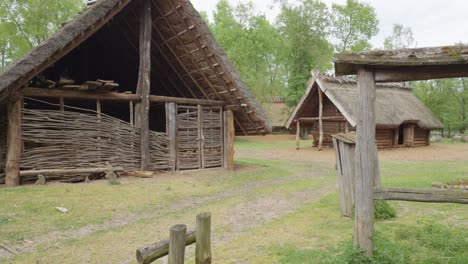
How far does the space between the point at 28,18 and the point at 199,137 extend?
25.7 metres

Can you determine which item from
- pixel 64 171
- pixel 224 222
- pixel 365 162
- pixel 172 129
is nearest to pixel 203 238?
pixel 365 162

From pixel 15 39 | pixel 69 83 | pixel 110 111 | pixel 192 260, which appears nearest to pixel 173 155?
pixel 69 83

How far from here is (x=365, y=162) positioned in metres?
3.81

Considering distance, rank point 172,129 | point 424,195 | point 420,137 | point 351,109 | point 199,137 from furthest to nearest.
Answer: point 420,137 → point 351,109 → point 199,137 → point 172,129 → point 424,195

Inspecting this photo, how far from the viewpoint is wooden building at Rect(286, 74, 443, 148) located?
62.8 ft

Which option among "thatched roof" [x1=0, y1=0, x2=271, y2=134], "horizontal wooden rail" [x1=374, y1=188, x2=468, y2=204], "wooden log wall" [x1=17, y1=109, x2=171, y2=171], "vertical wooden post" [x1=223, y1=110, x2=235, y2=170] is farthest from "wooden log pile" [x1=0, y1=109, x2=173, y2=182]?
"horizontal wooden rail" [x1=374, y1=188, x2=468, y2=204]

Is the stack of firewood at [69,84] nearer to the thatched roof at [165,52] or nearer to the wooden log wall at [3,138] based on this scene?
the thatched roof at [165,52]

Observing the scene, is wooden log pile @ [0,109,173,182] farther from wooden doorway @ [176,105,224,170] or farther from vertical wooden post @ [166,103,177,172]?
wooden doorway @ [176,105,224,170]

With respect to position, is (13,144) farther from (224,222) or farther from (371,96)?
(371,96)

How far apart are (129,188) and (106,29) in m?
6.85

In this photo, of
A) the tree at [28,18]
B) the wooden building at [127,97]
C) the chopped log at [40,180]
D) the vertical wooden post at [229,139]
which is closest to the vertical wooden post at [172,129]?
the wooden building at [127,97]

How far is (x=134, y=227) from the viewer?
19.0 feet

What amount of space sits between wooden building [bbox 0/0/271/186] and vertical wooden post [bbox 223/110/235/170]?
4cm

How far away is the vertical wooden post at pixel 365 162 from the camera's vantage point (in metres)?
3.77
